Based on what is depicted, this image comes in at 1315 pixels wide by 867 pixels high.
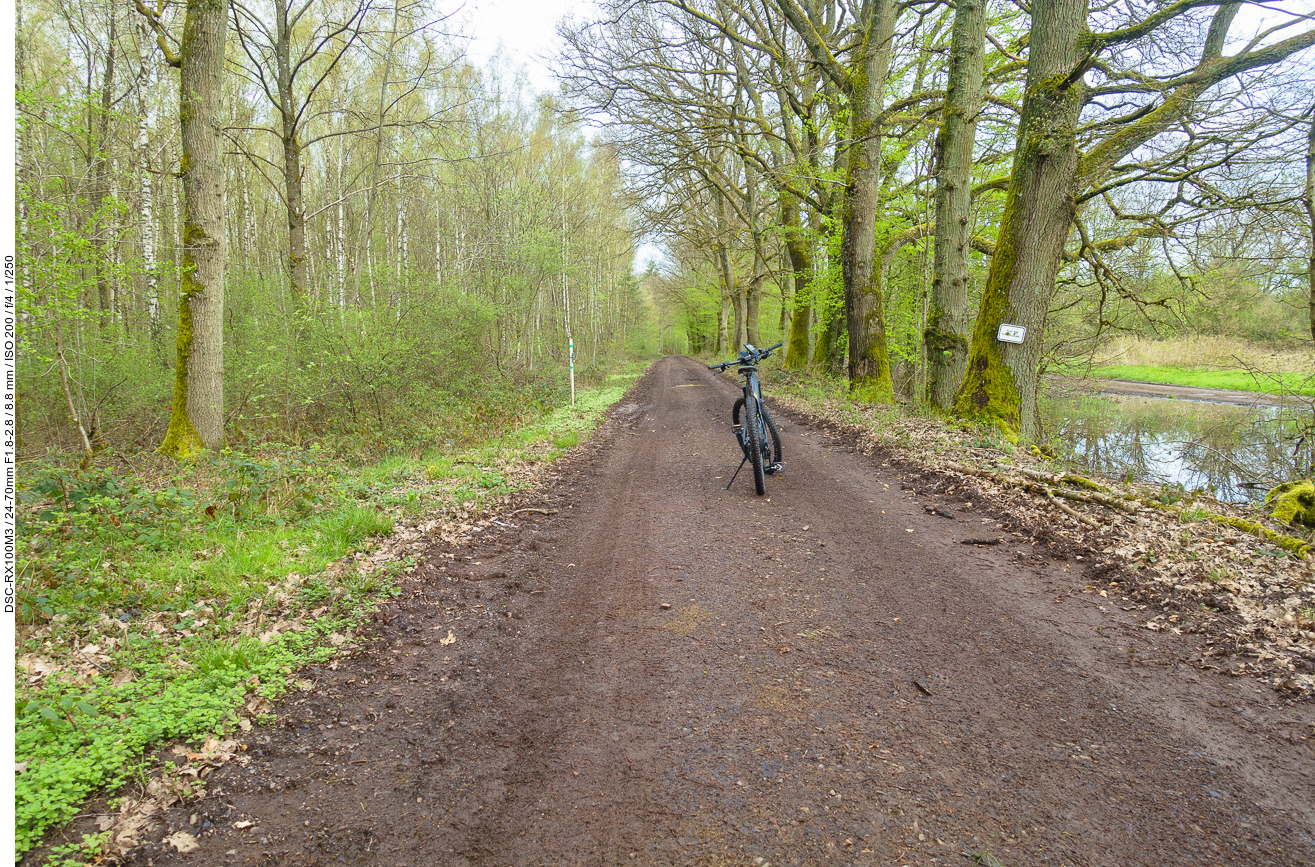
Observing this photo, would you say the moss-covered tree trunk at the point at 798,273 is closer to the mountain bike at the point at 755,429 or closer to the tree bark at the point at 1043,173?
the tree bark at the point at 1043,173

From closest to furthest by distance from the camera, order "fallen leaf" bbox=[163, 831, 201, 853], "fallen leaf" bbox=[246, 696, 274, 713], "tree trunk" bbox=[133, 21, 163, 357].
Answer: "fallen leaf" bbox=[163, 831, 201, 853]
"fallen leaf" bbox=[246, 696, 274, 713]
"tree trunk" bbox=[133, 21, 163, 357]

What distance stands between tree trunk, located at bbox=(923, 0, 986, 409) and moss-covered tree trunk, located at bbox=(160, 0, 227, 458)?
35.8 feet

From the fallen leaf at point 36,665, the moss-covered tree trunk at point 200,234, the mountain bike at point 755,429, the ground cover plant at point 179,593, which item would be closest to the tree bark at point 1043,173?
the mountain bike at point 755,429

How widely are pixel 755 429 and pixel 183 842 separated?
218 inches

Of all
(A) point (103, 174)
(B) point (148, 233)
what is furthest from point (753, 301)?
(A) point (103, 174)

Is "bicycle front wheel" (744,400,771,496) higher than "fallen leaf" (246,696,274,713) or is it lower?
higher

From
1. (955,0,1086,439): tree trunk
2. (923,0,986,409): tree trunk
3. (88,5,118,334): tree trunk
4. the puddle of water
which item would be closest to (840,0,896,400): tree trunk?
(923,0,986,409): tree trunk

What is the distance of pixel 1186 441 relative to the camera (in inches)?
535

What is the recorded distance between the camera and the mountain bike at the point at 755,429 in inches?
262

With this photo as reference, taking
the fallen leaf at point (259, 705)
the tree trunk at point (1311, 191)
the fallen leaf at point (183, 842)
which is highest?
the tree trunk at point (1311, 191)

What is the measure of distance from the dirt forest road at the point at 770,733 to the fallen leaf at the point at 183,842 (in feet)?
0.10

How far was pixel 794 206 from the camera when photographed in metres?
19.4

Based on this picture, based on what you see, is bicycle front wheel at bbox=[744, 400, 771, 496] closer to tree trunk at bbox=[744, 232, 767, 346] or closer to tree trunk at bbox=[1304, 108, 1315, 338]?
tree trunk at bbox=[1304, 108, 1315, 338]

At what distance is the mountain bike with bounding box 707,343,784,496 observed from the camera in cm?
666
